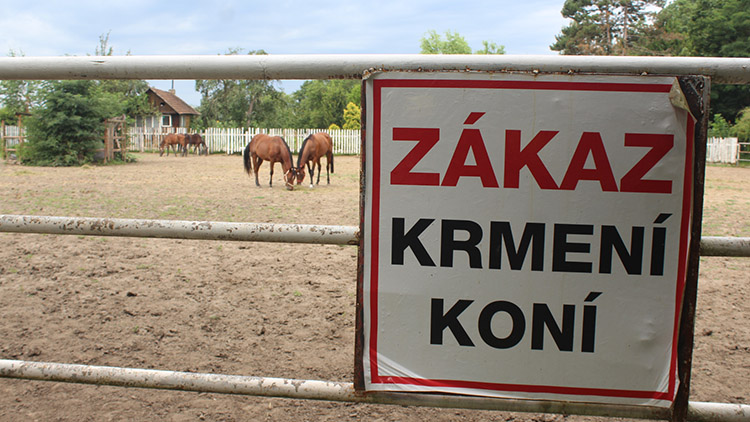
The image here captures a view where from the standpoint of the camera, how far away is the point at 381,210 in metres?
1.35

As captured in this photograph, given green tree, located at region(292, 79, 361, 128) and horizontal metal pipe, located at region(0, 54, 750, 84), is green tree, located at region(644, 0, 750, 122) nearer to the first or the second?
green tree, located at region(292, 79, 361, 128)

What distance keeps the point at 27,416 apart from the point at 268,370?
1011 mm

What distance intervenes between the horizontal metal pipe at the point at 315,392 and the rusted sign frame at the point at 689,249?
5cm

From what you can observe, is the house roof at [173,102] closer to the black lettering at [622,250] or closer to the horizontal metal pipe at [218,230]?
the horizontal metal pipe at [218,230]

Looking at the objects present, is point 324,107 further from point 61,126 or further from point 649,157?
point 649,157

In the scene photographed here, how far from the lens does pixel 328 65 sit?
4.37 feet

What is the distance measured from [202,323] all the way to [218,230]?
2182 millimetres

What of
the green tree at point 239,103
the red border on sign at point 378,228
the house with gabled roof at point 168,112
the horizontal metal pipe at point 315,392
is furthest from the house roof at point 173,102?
the red border on sign at point 378,228

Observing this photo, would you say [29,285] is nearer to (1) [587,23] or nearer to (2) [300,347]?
(2) [300,347]

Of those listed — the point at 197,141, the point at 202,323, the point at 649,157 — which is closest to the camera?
the point at 649,157

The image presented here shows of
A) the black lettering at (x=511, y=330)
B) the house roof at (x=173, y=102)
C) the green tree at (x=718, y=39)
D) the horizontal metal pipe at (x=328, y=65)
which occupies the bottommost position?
the black lettering at (x=511, y=330)

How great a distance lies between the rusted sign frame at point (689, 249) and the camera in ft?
4.15

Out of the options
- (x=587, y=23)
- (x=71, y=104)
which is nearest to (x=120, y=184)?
(x=71, y=104)

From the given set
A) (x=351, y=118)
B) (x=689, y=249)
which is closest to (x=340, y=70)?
(x=689, y=249)
